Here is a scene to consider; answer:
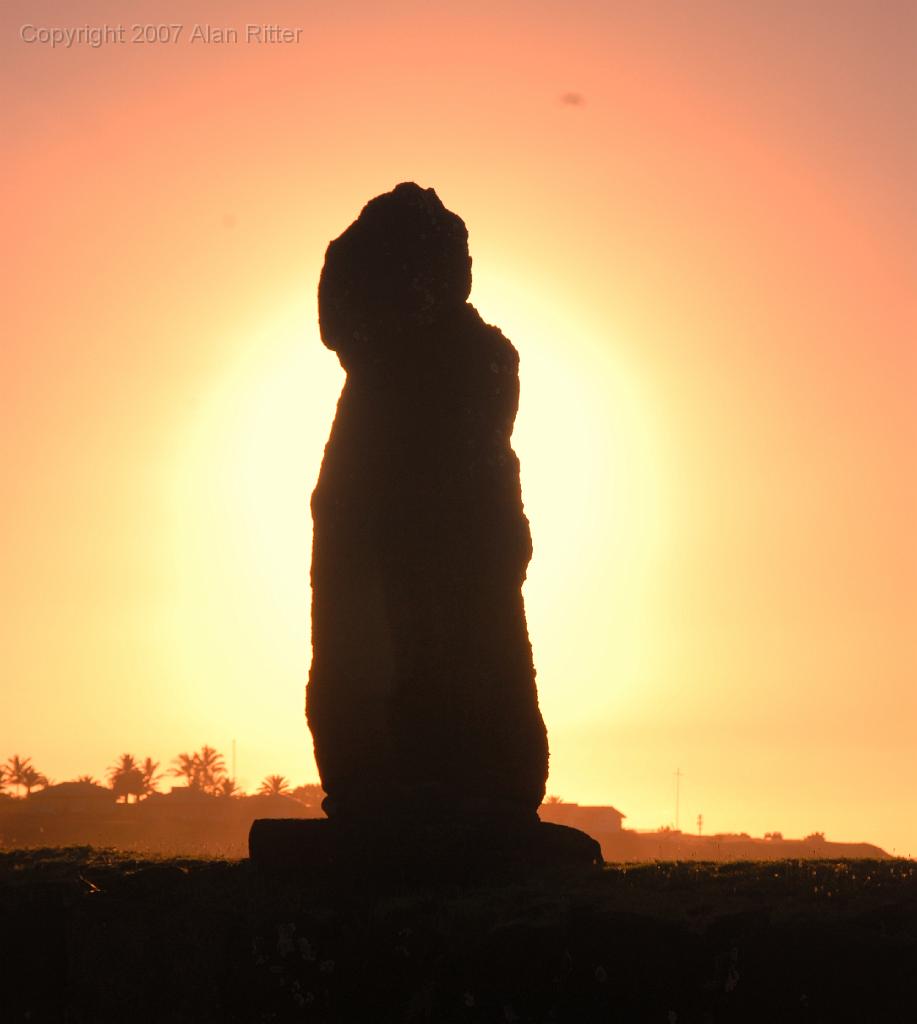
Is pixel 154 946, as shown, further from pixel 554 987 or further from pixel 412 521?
pixel 412 521

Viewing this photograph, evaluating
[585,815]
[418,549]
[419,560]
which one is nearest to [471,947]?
[419,560]

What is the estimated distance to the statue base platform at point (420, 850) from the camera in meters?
21.2

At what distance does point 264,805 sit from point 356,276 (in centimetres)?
4396

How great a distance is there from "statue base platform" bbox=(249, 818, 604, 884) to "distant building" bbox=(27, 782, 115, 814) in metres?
41.6

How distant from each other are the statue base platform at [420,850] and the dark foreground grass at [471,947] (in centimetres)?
42

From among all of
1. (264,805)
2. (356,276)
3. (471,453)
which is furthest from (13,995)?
(264,805)

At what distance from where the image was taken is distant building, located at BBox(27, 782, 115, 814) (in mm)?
65875

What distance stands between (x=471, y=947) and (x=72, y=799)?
5607 cm

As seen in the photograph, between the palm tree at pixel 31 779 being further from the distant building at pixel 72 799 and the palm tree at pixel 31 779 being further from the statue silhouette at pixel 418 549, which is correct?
the statue silhouette at pixel 418 549

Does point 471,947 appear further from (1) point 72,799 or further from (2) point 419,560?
(1) point 72,799

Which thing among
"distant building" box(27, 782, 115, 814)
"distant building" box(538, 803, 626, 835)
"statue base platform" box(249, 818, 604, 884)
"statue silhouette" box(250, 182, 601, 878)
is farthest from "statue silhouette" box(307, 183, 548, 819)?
"distant building" box(538, 803, 626, 835)

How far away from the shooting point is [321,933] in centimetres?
1905

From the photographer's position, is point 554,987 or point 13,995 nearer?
point 554,987

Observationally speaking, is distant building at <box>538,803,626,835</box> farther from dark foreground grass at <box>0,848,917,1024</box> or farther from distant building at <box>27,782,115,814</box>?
dark foreground grass at <box>0,848,917,1024</box>
